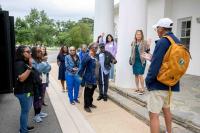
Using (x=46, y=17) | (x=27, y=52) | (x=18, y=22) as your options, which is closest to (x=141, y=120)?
(x=27, y=52)

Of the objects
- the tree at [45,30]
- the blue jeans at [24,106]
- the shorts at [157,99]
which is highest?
the tree at [45,30]

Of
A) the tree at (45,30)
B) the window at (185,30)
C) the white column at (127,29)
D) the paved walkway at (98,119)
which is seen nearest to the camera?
the paved walkway at (98,119)

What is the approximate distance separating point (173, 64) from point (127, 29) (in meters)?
4.32

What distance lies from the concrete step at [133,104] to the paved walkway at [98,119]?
113mm

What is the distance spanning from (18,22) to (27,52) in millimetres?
51707

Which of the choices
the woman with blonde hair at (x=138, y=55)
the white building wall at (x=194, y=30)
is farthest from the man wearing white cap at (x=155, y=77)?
the white building wall at (x=194, y=30)

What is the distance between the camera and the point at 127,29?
8.06 metres

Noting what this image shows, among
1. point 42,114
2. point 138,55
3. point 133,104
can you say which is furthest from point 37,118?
point 138,55

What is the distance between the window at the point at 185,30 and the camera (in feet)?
38.6

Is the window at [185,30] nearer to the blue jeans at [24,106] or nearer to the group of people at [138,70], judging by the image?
the group of people at [138,70]

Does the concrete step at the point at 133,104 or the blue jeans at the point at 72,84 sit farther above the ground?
the blue jeans at the point at 72,84

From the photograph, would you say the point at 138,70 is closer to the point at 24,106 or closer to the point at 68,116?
the point at 68,116

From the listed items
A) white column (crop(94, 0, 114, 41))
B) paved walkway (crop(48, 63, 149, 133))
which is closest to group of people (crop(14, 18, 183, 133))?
paved walkway (crop(48, 63, 149, 133))

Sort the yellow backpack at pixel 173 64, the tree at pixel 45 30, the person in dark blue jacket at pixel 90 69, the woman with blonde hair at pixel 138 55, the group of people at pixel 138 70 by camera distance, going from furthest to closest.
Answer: the tree at pixel 45 30, the woman with blonde hair at pixel 138 55, the person in dark blue jacket at pixel 90 69, the group of people at pixel 138 70, the yellow backpack at pixel 173 64
